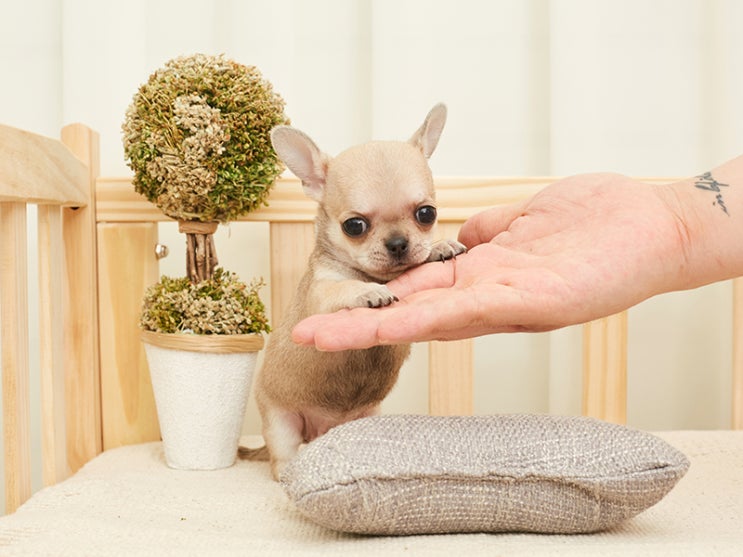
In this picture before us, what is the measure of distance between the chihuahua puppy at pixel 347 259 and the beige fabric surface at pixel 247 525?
0.18 meters

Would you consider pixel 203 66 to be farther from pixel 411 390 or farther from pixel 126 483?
pixel 411 390

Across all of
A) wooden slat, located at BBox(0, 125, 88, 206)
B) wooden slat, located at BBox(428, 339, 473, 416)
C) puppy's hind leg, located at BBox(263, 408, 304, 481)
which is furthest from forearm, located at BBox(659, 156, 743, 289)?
wooden slat, located at BBox(0, 125, 88, 206)

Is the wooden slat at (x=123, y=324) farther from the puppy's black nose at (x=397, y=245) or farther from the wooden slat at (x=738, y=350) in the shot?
the wooden slat at (x=738, y=350)

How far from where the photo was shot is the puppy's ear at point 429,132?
1.72 m

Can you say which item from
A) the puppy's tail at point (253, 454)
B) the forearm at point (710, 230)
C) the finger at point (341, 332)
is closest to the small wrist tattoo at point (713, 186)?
the forearm at point (710, 230)

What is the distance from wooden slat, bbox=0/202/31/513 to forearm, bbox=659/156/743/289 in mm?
1195

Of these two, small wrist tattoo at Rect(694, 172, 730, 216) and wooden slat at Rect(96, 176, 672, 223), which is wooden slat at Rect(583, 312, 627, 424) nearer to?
wooden slat at Rect(96, 176, 672, 223)

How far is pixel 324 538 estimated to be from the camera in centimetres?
130

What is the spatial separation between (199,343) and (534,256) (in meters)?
0.72

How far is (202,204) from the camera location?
5.88ft

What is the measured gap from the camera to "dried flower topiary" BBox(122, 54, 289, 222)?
68.0 inches

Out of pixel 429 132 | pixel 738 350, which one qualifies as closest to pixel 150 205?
pixel 429 132

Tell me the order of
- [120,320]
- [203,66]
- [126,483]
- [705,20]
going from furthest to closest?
[705,20], [120,320], [203,66], [126,483]

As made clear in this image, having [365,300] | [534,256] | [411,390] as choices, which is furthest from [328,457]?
[411,390]
